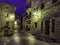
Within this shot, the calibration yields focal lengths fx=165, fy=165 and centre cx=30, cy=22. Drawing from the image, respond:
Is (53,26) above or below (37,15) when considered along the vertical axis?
below

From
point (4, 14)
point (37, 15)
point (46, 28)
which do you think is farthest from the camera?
point (4, 14)

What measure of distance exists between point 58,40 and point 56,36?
1.81m

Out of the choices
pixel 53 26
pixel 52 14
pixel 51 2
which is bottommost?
pixel 53 26

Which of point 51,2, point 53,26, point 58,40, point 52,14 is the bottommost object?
point 58,40

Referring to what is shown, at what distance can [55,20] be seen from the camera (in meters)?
22.3

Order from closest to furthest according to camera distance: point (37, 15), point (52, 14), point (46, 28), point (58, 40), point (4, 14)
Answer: point (58, 40), point (52, 14), point (46, 28), point (37, 15), point (4, 14)

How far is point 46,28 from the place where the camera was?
1099 inches

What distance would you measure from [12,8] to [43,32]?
81.1ft

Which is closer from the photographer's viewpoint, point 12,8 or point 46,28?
point 46,28

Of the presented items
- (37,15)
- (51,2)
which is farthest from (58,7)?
(37,15)

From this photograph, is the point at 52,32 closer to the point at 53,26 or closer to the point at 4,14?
the point at 53,26

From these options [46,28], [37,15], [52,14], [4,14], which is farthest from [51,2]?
Result: [4,14]

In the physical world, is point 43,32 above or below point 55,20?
below

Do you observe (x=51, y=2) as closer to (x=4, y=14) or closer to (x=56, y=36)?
(x=56, y=36)
